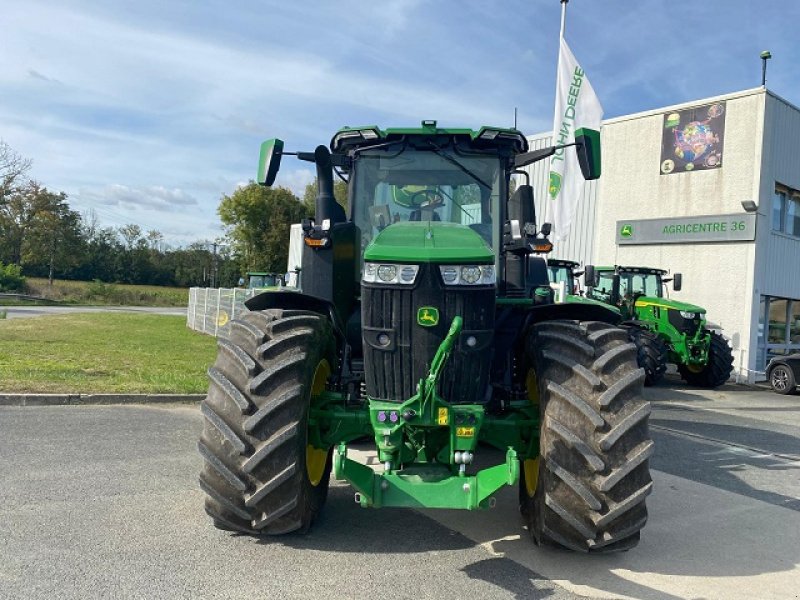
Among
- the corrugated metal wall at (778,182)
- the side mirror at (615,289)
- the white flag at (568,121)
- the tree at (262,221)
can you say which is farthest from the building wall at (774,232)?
the tree at (262,221)

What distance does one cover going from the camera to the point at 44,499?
191 inches

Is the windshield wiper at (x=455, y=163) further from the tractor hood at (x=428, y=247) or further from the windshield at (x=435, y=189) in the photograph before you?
the tractor hood at (x=428, y=247)

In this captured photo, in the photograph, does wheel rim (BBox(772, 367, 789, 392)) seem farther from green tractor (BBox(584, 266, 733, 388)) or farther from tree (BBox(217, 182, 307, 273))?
tree (BBox(217, 182, 307, 273))

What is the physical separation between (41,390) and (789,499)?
8.72 metres

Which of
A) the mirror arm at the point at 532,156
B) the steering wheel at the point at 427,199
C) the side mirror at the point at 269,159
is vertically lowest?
A: the steering wheel at the point at 427,199

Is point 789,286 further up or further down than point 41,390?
further up

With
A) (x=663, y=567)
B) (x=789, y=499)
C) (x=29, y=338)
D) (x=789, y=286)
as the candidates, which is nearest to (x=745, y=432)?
(x=789, y=499)

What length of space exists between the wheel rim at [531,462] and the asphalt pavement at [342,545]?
1.13 feet

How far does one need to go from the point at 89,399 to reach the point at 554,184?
9.24m

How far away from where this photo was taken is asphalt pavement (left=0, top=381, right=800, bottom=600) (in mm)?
3594

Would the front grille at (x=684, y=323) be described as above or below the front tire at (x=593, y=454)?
above

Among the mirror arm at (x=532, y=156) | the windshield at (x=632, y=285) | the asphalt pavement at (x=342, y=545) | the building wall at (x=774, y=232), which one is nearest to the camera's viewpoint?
the asphalt pavement at (x=342, y=545)

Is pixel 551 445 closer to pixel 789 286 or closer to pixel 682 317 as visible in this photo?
pixel 682 317

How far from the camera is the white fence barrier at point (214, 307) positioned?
60.2 feet
